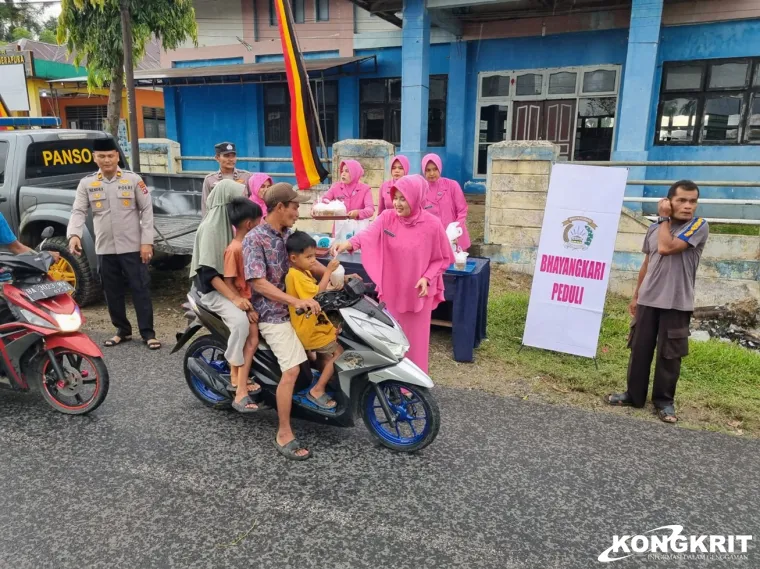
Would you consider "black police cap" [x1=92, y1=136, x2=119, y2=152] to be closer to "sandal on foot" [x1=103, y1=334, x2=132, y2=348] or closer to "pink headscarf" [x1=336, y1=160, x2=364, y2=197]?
"sandal on foot" [x1=103, y1=334, x2=132, y2=348]

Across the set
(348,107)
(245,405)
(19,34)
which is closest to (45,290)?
(245,405)

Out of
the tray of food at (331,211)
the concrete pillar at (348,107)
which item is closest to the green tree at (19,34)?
the concrete pillar at (348,107)

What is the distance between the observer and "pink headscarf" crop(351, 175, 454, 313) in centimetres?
402

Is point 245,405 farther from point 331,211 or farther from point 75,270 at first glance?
point 75,270

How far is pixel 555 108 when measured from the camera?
12.4 m

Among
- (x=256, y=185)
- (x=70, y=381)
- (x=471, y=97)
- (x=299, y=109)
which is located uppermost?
(x=471, y=97)

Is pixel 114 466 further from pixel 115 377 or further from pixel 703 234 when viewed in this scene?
pixel 703 234

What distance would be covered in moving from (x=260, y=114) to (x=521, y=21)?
7193 millimetres

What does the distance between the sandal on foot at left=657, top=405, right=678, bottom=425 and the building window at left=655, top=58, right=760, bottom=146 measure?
907 cm

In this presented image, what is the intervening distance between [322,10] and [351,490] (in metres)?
14.0

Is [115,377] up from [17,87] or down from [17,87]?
down

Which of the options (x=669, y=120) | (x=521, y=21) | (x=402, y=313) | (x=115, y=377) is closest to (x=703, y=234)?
(x=402, y=313)

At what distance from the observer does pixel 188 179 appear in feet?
27.4

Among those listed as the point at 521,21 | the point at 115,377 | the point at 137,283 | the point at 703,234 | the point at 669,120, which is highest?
the point at 521,21
